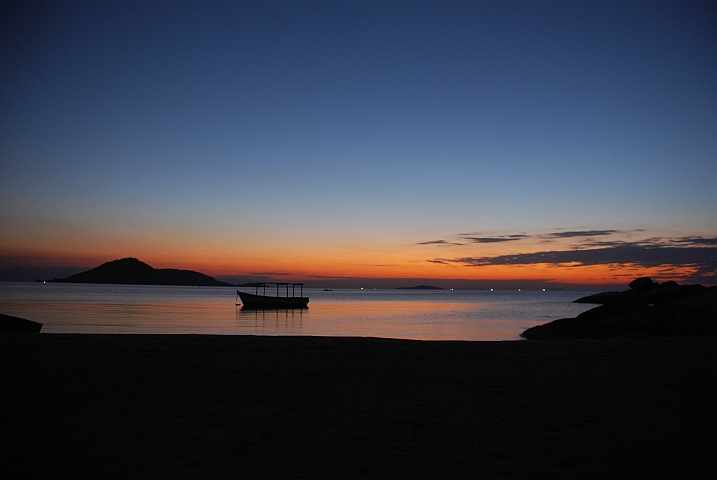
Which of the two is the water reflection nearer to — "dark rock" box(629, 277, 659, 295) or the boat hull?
the boat hull

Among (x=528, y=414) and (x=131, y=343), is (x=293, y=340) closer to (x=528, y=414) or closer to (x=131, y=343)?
(x=131, y=343)

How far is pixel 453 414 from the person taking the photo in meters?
6.00

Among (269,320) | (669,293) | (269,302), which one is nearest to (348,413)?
(269,320)

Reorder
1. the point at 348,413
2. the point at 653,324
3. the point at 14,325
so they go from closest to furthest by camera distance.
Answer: the point at 348,413, the point at 14,325, the point at 653,324

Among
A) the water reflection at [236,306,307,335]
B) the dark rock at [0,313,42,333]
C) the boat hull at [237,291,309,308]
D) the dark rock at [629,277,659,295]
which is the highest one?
the dark rock at [629,277,659,295]

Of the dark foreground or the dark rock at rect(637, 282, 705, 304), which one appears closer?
the dark foreground

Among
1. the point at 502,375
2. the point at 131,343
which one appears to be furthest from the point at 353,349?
the point at 131,343

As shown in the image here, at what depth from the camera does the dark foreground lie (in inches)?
173

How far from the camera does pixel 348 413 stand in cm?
598

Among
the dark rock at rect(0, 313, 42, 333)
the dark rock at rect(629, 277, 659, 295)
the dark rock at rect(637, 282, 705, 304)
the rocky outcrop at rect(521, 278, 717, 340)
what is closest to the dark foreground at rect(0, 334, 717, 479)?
the dark rock at rect(0, 313, 42, 333)

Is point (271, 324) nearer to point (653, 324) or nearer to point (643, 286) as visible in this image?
point (653, 324)

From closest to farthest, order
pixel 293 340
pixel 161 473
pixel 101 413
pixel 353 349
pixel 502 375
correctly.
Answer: pixel 161 473 → pixel 101 413 → pixel 502 375 → pixel 353 349 → pixel 293 340

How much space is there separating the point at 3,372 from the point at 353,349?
630 centimetres

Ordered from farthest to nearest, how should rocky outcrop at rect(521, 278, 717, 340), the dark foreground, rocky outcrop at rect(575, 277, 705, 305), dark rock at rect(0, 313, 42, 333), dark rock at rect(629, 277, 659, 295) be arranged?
dark rock at rect(629, 277, 659, 295) → rocky outcrop at rect(575, 277, 705, 305) → rocky outcrop at rect(521, 278, 717, 340) → dark rock at rect(0, 313, 42, 333) → the dark foreground
